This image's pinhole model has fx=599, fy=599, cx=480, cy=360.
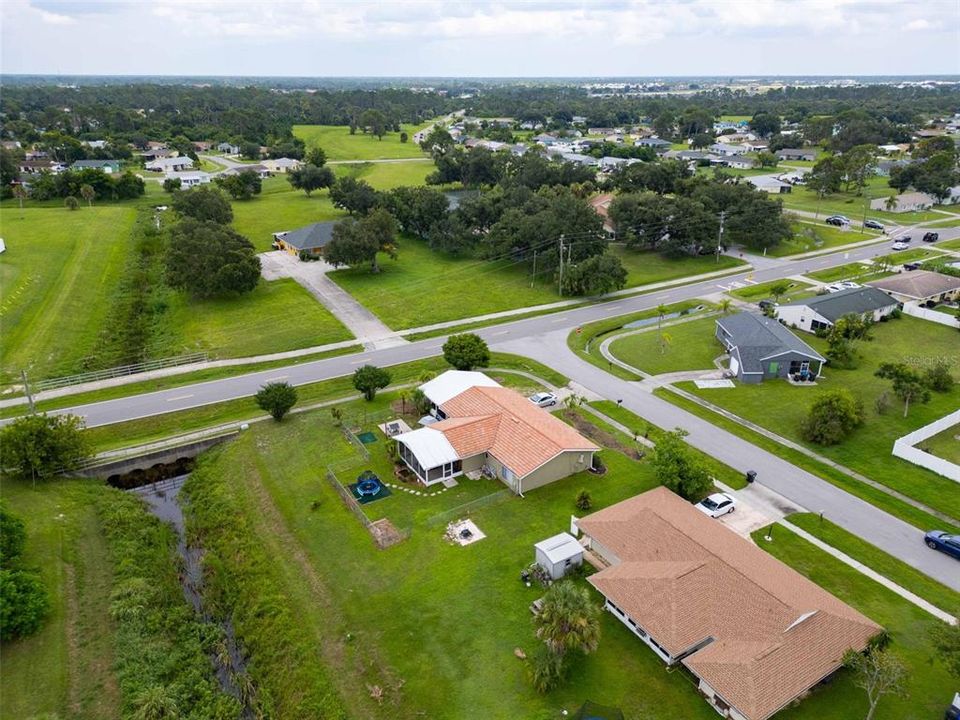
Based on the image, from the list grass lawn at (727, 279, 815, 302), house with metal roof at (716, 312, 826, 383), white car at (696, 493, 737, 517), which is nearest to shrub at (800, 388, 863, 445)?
house with metal roof at (716, 312, 826, 383)

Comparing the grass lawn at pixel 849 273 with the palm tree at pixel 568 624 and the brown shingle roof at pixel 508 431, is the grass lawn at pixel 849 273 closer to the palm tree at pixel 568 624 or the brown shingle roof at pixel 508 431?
the brown shingle roof at pixel 508 431

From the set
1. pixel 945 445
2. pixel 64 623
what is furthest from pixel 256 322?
pixel 945 445

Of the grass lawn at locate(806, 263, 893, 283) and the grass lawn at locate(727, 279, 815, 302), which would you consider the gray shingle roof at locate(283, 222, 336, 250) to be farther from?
the grass lawn at locate(806, 263, 893, 283)

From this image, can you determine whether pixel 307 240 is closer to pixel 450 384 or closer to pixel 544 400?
pixel 450 384

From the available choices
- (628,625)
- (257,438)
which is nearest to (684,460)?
(628,625)

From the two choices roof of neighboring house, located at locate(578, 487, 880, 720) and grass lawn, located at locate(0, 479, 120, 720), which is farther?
grass lawn, located at locate(0, 479, 120, 720)

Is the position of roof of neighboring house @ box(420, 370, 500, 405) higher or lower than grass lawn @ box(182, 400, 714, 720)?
higher

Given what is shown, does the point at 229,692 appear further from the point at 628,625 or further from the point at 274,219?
the point at 274,219
